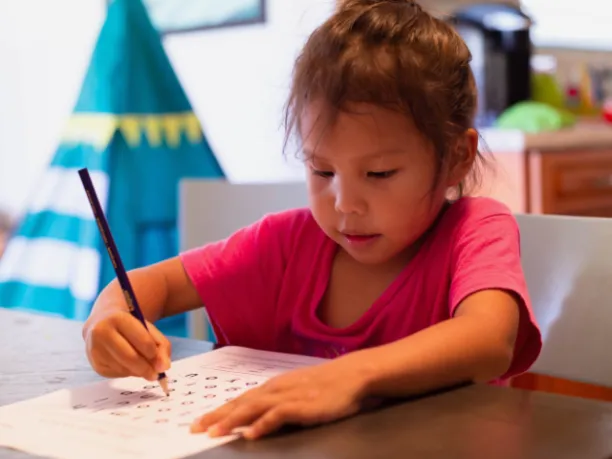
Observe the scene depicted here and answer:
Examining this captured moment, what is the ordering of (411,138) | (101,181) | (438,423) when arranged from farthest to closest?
1. (101,181)
2. (411,138)
3. (438,423)

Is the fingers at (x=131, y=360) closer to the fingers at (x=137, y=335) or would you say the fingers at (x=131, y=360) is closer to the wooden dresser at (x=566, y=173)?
the fingers at (x=137, y=335)

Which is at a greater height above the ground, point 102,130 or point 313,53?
point 313,53

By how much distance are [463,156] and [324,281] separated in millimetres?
219

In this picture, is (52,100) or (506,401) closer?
(506,401)

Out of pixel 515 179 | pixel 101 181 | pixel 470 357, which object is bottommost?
pixel 515 179

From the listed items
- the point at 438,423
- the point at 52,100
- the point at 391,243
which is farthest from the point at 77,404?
the point at 52,100

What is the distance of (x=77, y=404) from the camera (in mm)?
729

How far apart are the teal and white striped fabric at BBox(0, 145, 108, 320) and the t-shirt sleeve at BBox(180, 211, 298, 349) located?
2.74 feet

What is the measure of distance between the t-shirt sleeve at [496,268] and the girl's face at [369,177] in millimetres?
61

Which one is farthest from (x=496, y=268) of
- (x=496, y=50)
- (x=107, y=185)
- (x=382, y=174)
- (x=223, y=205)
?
(x=496, y=50)

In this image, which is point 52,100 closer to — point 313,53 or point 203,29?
point 203,29

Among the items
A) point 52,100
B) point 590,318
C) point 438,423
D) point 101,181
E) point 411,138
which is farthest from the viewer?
point 52,100

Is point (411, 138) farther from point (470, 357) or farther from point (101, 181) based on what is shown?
point (101, 181)

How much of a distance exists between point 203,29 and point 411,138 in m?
1.74
